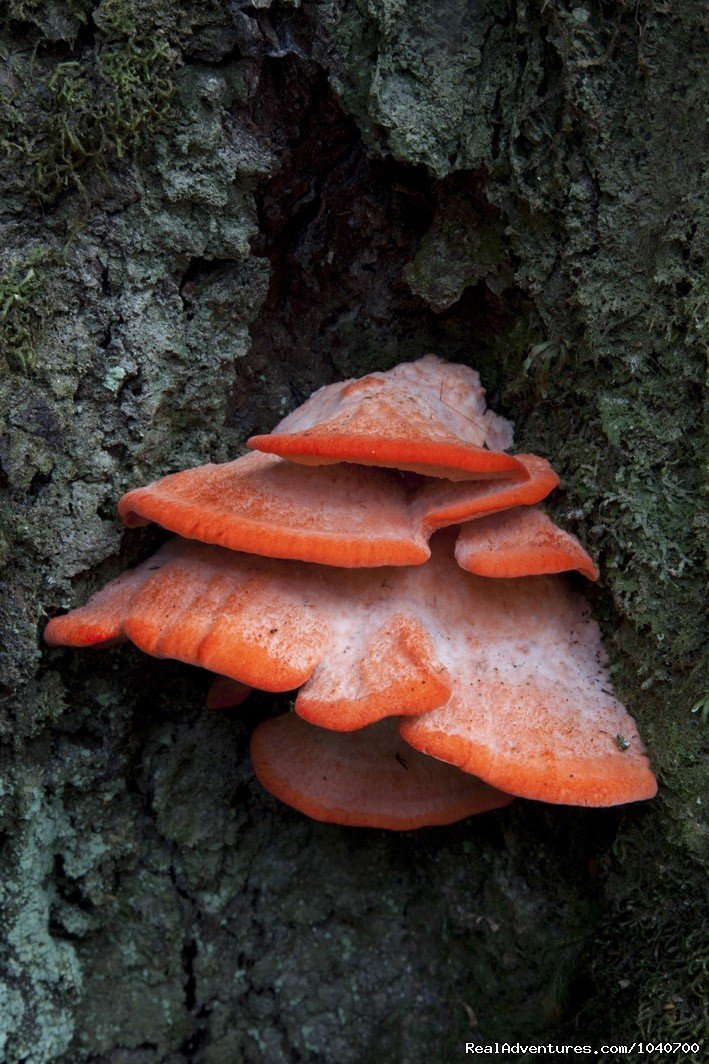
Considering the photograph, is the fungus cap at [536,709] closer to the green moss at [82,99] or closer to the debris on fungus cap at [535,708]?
the debris on fungus cap at [535,708]

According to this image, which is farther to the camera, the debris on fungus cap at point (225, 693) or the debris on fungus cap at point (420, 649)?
the debris on fungus cap at point (225, 693)

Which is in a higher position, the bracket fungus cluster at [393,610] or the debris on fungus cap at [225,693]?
the bracket fungus cluster at [393,610]

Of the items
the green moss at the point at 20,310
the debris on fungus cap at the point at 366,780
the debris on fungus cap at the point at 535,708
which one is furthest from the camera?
the debris on fungus cap at the point at 366,780

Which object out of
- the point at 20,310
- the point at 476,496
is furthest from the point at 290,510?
the point at 20,310

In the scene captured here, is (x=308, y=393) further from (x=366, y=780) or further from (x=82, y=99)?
(x=366, y=780)

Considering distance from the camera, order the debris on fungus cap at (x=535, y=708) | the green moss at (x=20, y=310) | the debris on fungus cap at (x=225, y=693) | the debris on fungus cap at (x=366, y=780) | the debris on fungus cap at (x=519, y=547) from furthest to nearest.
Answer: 1. the debris on fungus cap at (x=225, y=693)
2. the debris on fungus cap at (x=366, y=780)
3. the green moss at (x=20, y=310)
4. the debris on fungus cap at (x=519, y=547)
5. the debris on fungus cap at (x=535, y=708)

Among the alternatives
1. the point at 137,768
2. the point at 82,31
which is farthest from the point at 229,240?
the point at 137,768

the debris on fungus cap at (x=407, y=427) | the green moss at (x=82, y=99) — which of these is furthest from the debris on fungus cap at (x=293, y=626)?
the green moss at (x=82, y=99)

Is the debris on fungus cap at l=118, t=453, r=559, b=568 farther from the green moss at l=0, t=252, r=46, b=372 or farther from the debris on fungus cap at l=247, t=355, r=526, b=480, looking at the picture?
the green moss at l=0, t=252, r=46, b=372
